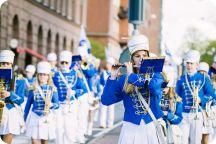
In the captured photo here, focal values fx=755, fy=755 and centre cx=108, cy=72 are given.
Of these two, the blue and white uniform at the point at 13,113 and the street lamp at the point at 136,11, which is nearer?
the blue and white uniform at the point at 13,113

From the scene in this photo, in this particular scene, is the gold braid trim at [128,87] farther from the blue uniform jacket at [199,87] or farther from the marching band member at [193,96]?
the blue uniform jacket at [199,87]

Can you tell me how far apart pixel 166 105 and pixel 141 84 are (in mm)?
3811

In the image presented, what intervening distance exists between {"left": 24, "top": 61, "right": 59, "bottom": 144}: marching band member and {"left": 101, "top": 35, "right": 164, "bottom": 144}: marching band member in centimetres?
476

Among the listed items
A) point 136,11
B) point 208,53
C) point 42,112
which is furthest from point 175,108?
point 208,53

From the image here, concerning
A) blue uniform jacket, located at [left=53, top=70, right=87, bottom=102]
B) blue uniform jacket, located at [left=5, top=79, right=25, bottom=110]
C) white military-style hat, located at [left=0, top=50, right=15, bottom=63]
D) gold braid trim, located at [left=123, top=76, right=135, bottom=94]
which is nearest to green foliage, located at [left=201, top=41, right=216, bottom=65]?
blue uniform jacket, located at [left=53, top=70, right=87, bottom=102]

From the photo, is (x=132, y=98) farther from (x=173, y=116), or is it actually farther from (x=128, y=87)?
(x=173, y=116)

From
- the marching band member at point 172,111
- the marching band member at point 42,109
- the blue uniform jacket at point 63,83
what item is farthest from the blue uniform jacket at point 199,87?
the blue uniform jacket at point 63,83

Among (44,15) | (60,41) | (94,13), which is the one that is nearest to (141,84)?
(44,15)

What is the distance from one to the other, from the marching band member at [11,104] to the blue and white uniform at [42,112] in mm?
218

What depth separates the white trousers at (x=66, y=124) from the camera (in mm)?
14356

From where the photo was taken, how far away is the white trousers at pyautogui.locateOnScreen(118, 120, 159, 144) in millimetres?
8055

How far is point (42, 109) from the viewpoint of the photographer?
13.1 m

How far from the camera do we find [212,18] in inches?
2921

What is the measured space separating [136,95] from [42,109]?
5.08m
